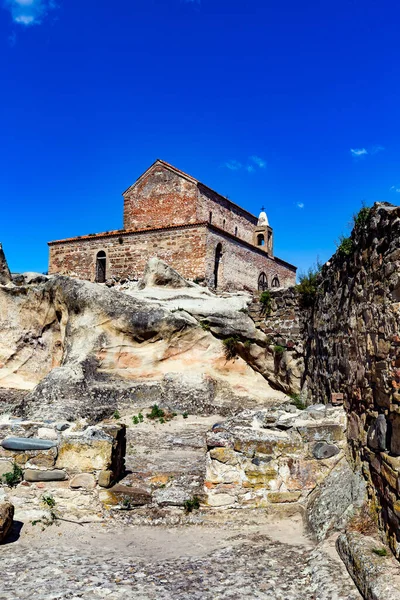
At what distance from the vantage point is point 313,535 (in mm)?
4750

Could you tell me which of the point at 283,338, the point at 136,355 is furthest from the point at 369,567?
the point at 136,355

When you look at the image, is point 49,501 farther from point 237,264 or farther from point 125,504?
point 237,264

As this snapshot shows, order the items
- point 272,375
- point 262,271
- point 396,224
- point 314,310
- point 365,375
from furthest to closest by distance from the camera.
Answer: point 262,271
point 272,375
point 314,310
point 365,375
point 396,224

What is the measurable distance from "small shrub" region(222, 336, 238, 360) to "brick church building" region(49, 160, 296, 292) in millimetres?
13702

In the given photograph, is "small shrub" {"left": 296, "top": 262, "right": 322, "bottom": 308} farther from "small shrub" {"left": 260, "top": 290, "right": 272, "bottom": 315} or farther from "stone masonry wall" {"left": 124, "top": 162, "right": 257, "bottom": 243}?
"stone masonry wall" {"left": 124, "top": 162, "right": 257, "bottom": 243}

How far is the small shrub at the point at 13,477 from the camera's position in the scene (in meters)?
5.38

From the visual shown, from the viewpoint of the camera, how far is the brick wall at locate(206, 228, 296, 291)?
26.7 metres

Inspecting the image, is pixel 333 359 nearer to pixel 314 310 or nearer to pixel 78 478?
pixel 314 310

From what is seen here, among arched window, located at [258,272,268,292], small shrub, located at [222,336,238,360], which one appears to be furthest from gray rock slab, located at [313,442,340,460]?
arched window, located at [258,272,268,292]

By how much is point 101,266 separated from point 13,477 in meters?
24.2

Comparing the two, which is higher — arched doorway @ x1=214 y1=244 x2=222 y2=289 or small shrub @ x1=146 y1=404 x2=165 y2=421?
arched doorway @ x1=214 y1=244 x2=222 y2=289

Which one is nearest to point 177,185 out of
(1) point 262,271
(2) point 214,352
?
(1) point 262,271

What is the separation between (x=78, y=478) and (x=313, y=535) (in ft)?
8.14

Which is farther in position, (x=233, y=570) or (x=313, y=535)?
(x=313, y=535)
